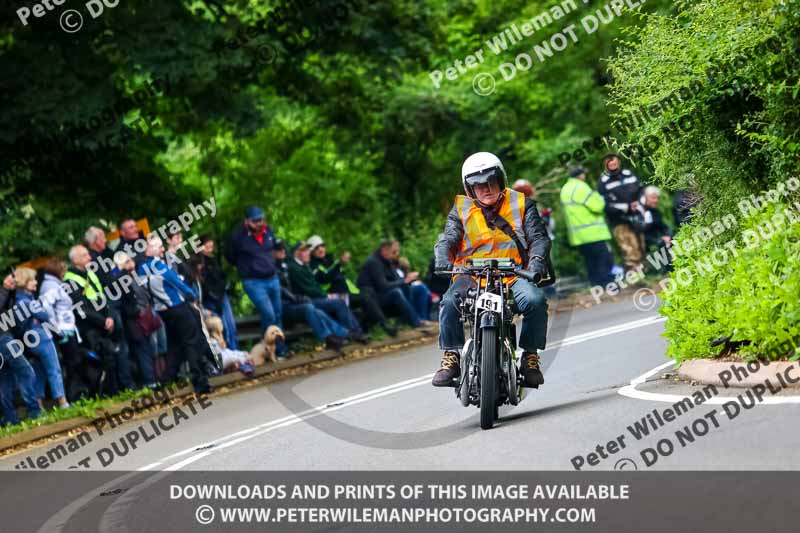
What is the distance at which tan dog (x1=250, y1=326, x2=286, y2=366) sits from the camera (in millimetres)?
19906

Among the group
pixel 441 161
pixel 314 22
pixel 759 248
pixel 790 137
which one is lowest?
pixel 759 248

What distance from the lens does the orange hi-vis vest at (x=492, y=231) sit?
11016 mm

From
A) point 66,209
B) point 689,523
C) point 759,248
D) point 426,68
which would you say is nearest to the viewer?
point 689,523

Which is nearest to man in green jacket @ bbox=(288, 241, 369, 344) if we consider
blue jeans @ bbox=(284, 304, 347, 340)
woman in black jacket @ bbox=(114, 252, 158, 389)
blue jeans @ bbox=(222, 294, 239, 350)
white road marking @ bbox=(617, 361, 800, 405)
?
blue jeans @ bbox=(284, 304, 347, 340)

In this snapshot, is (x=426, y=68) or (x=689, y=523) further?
(x=426, y=68)

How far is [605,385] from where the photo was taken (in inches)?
523

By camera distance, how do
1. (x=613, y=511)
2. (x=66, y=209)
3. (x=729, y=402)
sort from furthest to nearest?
(x=66, y=209), (x=729, y=402), (x=613, y=511)

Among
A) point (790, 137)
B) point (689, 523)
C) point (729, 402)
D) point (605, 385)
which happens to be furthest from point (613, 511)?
point (605, 385)

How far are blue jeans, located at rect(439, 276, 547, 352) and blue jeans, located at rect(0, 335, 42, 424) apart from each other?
6.89m

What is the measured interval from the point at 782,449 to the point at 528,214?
9.98 feet

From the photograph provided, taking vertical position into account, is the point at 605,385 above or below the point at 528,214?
below

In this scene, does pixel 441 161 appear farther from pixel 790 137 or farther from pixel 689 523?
pixel 689 523

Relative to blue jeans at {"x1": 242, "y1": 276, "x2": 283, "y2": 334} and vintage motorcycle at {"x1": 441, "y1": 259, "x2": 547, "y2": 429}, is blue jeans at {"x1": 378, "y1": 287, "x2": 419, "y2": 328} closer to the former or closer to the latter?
blue jeans at {"x1": 242, "y1": 276, "x2": 283, "y2": 334}

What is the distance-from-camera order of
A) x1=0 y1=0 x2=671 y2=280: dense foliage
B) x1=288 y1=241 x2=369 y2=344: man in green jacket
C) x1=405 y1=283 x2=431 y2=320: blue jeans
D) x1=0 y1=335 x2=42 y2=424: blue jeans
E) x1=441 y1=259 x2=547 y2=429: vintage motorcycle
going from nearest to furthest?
x1=441 y1=259 x2=547 y2=429: vintage motorcycle < x1=0 y1=335 x2=42 y2=424: blue jeans < x1=0 y1=0 x2=671 y2=280: dense foliage < x1=288 y1=241 x2=369 y2=344: man in green jacket < x1=405 y1=283 x2=431 y2=320: blue jeans
